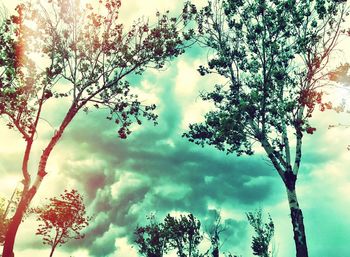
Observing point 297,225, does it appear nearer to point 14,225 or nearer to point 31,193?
point 31,193

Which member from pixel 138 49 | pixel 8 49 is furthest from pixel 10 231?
pixel 138 49

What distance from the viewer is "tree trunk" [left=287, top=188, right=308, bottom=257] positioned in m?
17.7

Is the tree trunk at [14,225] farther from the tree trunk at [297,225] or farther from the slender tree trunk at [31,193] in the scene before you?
the tree trunk at [297,225]

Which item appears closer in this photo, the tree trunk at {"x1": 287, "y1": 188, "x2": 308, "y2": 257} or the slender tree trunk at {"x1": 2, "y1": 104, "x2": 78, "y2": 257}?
the slender tree trunk at {"x1": 2, "y1": 104, "x2": 78, "y2": 257}

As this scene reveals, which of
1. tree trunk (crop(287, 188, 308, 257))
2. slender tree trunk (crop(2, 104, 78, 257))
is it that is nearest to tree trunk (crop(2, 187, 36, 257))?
slender tree trunk (crop(2, 104, 78, 257))

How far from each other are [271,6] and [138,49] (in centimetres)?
795

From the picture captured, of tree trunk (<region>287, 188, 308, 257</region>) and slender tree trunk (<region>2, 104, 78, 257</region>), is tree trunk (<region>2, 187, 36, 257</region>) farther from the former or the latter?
tree trunk (<region>287, 188, 308, 257</region>)

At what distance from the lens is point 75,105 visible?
1898 cm

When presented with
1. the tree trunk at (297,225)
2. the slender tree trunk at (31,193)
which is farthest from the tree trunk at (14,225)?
the tree trunk at (297,225)

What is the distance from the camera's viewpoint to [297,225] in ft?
59.4

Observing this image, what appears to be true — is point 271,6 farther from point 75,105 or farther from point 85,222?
point 85,222

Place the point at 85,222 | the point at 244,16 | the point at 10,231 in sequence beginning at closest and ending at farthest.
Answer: the point at 10,231 < the point at 244,16 < the point at 85,222

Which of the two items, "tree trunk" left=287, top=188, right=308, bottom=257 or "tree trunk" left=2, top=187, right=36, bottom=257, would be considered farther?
"tree trunk" left=287, top=188, right=308, bottom=257

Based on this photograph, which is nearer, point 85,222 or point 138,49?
point 138,49
